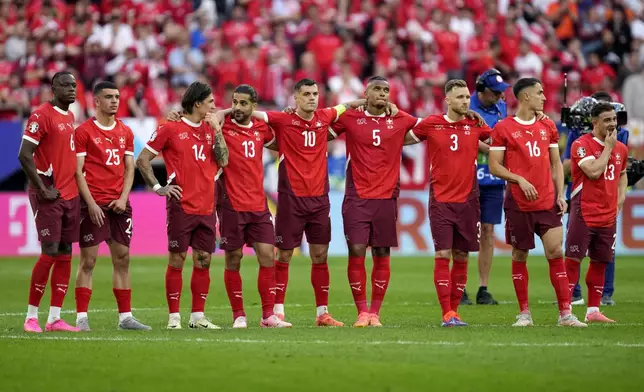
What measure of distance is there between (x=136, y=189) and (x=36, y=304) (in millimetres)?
12923

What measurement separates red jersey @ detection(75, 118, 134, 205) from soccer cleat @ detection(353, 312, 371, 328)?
2.68 metres

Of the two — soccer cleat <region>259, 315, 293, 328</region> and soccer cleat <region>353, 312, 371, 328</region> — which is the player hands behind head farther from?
soccer cleat <region>353, 312, 371, 328</region>

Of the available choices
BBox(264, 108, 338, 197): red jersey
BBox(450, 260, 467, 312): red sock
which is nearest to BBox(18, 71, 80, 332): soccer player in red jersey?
BBox(264, 108, 338, 197): red jersey

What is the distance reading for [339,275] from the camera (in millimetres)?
20031

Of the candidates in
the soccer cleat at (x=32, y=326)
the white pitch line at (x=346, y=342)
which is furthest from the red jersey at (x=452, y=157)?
the soccer cleat at (x=32, y=326)

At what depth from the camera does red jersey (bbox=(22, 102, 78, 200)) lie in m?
12.2

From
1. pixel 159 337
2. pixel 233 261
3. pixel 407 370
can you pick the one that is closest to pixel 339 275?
pixel 233 261

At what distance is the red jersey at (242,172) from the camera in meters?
12.6

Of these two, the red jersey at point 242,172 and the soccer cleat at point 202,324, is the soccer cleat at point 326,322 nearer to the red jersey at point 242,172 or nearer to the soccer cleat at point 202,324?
the soccer cleat at point 202,324

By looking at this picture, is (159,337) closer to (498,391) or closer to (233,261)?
(233,261)

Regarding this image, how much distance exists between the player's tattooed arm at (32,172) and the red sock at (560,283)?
487 cm

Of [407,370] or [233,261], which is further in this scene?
[233,261]

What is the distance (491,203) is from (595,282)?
2.65m

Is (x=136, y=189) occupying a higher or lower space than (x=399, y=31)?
lower
